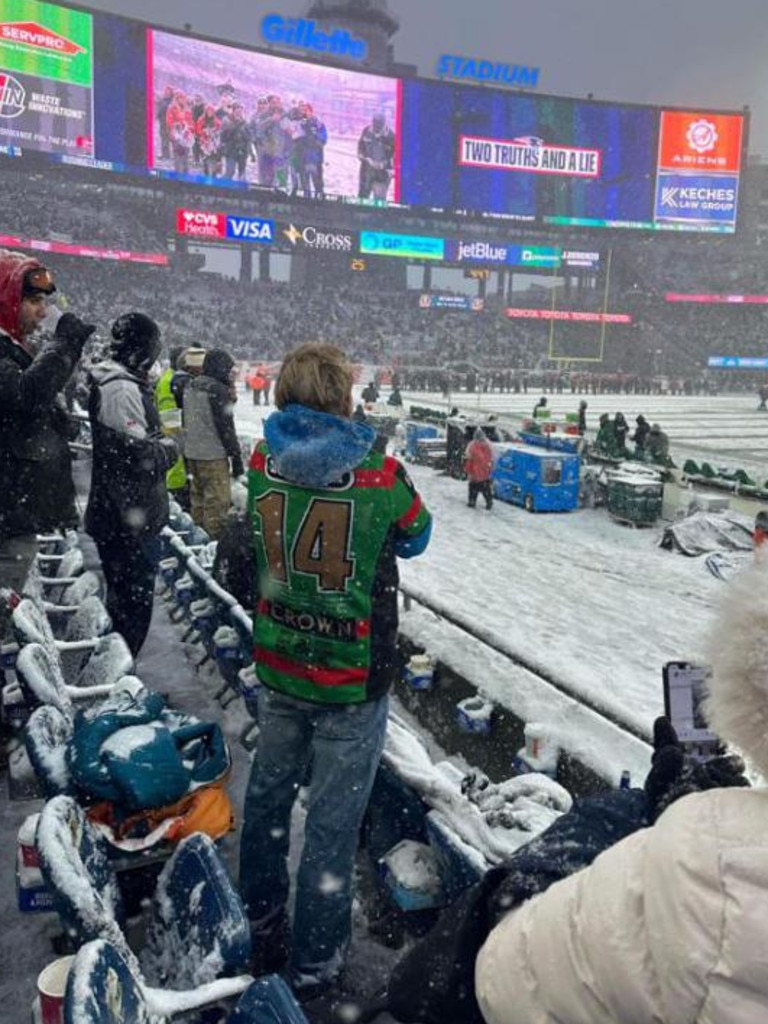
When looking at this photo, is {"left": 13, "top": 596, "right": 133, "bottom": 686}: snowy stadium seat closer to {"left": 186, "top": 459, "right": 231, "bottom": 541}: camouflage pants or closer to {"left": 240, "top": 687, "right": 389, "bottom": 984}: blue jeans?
{"left": 240, "top": 687, "right": 389, "bottom": 984}: blue jeans

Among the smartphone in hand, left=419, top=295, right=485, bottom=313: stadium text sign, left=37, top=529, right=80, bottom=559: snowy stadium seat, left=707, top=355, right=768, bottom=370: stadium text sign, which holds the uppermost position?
left=419, top=295, right=485, bottom=313: stadium text sign

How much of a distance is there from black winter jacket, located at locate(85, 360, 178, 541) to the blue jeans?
1.99 metres

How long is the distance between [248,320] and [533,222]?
23680 millimetres

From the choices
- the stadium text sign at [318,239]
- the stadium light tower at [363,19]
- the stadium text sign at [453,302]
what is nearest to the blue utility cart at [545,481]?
the stadium text sign at [318,239]

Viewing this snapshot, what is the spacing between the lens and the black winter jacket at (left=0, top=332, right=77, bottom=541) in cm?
333

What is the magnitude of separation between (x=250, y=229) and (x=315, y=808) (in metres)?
57.7

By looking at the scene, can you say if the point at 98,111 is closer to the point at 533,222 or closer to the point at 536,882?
the point at 533,222

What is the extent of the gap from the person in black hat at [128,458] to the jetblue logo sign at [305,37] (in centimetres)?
6929

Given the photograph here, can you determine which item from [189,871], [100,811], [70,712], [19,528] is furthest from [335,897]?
[19,528]

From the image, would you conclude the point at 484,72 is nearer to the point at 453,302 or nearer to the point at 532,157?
the point at 532,157

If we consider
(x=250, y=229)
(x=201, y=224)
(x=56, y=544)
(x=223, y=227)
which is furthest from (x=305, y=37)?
(x=56, y=544)

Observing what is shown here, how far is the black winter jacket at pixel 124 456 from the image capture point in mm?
4273

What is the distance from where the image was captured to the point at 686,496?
556 inches

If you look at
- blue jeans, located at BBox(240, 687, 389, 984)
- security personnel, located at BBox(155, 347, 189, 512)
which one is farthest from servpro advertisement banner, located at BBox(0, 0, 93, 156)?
blue jeans, located at BBox(240, 687, 389, 984)
